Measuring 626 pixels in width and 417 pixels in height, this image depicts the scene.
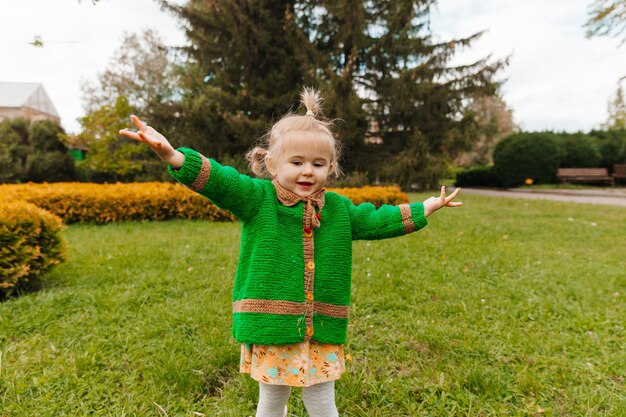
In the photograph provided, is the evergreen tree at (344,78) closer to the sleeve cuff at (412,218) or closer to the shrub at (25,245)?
the shrub at (25,245)

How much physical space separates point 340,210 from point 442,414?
136 cm

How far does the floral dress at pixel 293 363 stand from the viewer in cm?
162

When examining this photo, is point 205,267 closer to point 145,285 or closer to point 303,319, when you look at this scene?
point 145,285

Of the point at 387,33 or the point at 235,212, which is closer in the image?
the point at 235,212

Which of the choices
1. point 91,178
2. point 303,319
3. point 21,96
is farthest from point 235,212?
point 21,96

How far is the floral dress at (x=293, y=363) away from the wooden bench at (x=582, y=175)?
20190 mm

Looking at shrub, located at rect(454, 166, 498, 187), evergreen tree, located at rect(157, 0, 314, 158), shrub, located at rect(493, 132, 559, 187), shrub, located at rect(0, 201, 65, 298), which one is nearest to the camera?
shrub, located at rect(0, 201, 65, 298)

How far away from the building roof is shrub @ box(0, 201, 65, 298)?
3082 centimetres

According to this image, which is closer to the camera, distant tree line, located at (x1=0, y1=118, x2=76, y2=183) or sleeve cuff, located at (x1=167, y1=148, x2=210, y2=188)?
sleeve cuff, located at (x1=167, y1=148, x2=210, y2=188)

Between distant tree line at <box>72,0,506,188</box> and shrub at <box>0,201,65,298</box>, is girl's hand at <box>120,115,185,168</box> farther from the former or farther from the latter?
distant tree line at <box>72,0,506,188</box>

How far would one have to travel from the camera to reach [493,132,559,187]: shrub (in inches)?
722

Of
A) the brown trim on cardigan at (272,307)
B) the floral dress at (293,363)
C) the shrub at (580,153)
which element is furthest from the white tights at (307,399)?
the shrub at (580,153)

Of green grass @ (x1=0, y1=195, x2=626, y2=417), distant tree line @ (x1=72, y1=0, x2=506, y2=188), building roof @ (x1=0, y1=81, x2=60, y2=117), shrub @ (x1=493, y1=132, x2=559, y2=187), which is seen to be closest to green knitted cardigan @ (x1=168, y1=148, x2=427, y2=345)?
green grass @ (x1=0, y1=195, x2=626, y2=417)

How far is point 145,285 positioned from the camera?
156 inches
